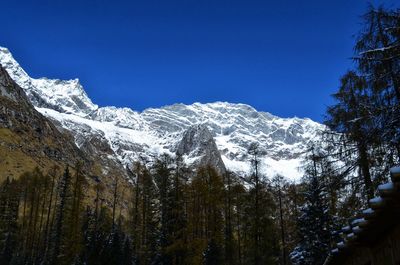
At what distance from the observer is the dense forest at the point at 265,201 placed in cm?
1036

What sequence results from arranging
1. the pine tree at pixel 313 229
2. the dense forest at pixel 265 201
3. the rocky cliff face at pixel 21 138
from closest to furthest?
1. the dense forest at pixel 265 201
2. the pine tree at pixel 313 229
3. the rocky cliff face at pixel 21 138

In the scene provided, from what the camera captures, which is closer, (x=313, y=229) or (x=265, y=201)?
(x=313, y=229)

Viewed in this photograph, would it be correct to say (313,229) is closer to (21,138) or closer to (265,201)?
(265,201)

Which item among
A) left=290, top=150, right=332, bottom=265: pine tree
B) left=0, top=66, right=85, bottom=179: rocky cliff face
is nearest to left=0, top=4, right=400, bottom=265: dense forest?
left=290, top=150, right=332, bottom=265: pine tree

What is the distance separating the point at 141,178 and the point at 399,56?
3662cm

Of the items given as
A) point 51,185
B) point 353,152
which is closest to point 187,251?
point 353,152

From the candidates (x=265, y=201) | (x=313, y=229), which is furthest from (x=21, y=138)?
(x=313, y=229)

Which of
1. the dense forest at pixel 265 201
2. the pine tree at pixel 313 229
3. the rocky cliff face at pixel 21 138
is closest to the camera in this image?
the dense forest at pixel 265 201

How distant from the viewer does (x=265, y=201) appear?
32906 millimetres

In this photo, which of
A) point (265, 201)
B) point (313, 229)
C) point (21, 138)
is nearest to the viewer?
point (313, 229)

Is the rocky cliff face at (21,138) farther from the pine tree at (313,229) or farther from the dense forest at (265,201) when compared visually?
the pine tree at (313,229)

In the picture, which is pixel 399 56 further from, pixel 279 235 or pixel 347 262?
pixel 279 235

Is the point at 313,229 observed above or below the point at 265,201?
below

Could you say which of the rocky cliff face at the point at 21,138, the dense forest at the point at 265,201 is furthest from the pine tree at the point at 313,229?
the rocky cliff face at the point at 21,138
